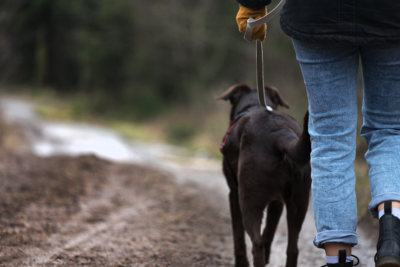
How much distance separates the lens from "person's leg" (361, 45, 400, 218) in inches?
69.3

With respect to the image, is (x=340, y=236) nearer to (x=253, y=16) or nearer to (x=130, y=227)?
(x=253, y=16)

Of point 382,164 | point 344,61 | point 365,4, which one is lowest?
point 382,164

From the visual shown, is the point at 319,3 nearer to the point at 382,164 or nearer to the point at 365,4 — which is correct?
the point at 365,4

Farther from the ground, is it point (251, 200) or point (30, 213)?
point (251, 200)

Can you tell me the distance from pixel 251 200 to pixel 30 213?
2.35 meters

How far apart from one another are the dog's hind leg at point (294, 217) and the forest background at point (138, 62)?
13699mm

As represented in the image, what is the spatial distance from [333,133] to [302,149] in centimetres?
32

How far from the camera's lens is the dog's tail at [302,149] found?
2.10 metres

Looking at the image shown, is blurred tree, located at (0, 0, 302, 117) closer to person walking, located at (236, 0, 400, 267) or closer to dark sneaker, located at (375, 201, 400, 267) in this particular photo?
person walking, located at (236, 0, 400, 267)

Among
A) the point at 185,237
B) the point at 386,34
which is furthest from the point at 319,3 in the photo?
the point at 185,237

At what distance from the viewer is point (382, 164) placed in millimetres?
1827

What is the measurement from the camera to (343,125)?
72.7 inches

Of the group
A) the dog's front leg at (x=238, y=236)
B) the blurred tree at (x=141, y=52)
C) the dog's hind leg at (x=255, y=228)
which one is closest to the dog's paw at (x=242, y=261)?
the dog's front leg at (x=238, y=236)

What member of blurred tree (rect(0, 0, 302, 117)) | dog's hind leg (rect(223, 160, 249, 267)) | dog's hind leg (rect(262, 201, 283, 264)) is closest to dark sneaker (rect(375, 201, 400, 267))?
dog's hind leg (rect(262, 201, 283, 264))
